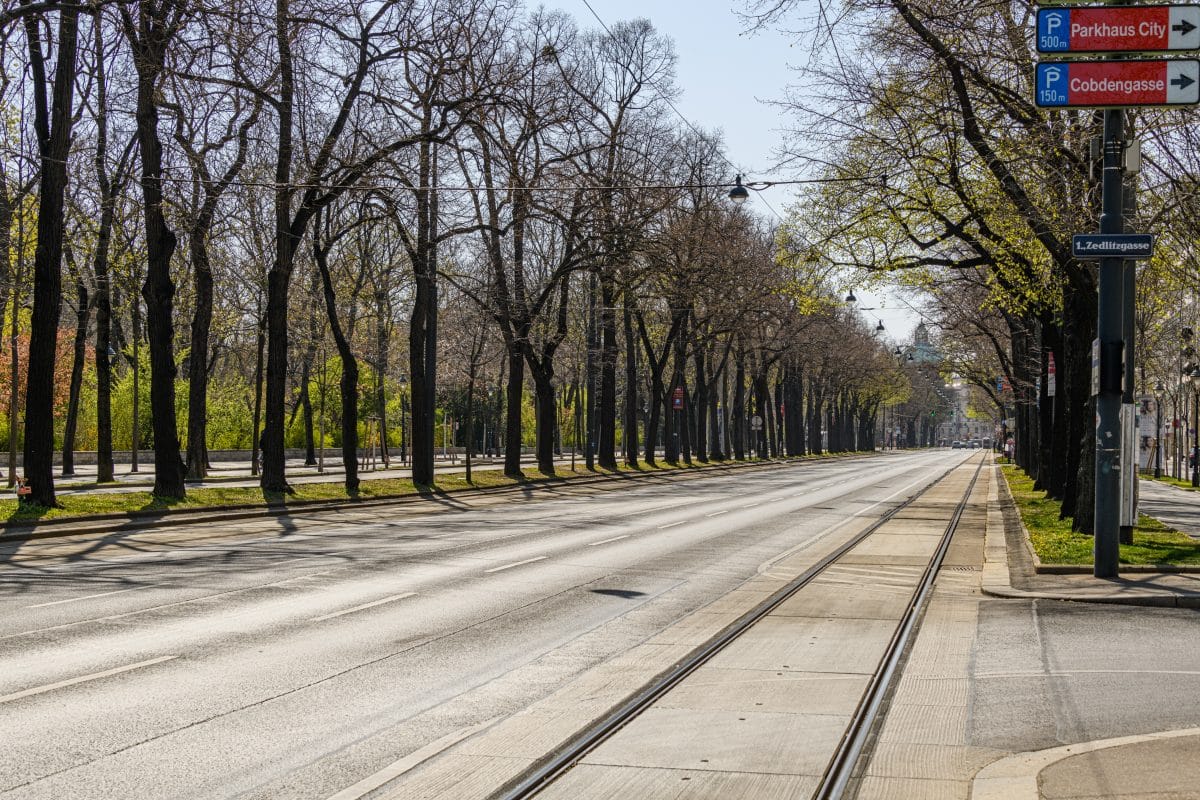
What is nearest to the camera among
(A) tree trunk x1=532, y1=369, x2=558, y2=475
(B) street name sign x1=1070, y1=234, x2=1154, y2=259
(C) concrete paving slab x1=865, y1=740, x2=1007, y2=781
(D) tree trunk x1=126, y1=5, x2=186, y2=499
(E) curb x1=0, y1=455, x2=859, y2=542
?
(C) concrete paving slab x1=865, y1=740, x2=1007, y2=781

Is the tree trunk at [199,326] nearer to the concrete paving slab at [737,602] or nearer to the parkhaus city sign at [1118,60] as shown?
the concrete paving slab at [737,602]

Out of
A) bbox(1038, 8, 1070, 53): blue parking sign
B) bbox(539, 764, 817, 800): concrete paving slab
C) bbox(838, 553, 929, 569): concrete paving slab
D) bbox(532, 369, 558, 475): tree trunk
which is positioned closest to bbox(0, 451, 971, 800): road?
bbox(539, 764, 817, 800): concrete paving slab

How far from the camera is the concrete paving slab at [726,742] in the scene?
7062 mm

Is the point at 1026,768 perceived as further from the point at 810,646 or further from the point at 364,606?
the point at 364,606

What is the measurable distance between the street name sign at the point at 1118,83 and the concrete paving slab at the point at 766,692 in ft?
26.3

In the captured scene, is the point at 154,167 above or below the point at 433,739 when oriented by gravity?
above

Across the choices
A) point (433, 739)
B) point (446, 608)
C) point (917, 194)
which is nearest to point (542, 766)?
point (433, 739)

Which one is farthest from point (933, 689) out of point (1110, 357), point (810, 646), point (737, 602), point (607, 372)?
point (607, 372)

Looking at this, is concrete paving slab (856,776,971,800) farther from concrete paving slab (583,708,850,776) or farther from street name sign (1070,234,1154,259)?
street name sign (1070,234,1154,259)

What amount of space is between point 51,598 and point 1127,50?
43.6ft

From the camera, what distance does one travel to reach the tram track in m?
6.65

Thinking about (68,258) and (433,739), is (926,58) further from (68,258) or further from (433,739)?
(68,258)

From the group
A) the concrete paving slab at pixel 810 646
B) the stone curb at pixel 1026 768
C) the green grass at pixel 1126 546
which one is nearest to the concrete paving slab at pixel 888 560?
the green grass at pixel 1126 546

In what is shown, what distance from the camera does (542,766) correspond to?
6.98 m
